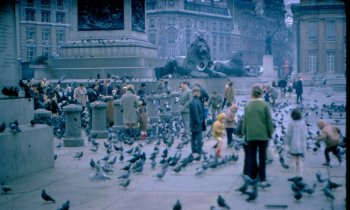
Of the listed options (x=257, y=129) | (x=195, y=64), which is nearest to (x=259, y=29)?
(x=195, y=64)

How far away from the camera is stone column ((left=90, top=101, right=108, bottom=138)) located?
1720 cm

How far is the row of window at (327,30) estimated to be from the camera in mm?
67175

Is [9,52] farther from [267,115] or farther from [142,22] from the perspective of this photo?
[142,22]

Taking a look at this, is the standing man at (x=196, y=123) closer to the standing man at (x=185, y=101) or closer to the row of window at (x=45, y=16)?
the standing man at (x=185, y=101)

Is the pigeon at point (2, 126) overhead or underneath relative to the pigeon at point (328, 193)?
overhead

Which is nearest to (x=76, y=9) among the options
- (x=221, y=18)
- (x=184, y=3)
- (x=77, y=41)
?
(x=77, y=41)

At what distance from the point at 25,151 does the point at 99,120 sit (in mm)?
7269

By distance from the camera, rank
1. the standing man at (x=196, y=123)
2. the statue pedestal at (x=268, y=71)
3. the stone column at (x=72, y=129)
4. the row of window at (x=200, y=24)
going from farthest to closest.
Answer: the row of window at (x=200, y=24)
the statue pedestal at (x=268, y=71)
the stone column at (x=72, y=129)
the standing man at (x=196, y=123)

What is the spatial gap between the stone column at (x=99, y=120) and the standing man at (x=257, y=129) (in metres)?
8.89

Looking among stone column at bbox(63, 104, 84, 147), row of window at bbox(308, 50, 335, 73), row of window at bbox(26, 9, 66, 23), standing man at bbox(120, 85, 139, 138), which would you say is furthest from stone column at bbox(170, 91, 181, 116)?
row of window at bbox(26, 9, 66, 23)

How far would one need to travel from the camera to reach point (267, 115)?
351 inches

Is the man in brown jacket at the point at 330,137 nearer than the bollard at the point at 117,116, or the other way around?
the man in brown jacket at the point at 330,137

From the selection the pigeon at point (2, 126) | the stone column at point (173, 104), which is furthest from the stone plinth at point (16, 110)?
the stone column at point (173, 104)

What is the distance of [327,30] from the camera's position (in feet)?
221
